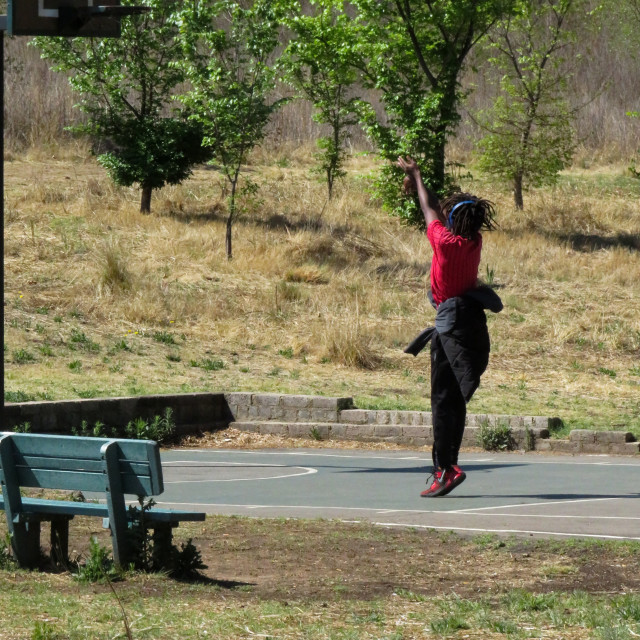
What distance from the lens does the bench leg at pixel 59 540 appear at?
273 inches

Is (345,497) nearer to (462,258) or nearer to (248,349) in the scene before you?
(462,258)

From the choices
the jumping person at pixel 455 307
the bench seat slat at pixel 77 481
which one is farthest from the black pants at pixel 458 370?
the bench seat slat at pixel 77 481

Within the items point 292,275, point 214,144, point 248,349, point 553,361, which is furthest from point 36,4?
point 214,144

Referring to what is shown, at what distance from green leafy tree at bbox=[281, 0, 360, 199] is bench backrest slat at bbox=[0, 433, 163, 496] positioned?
985 inches

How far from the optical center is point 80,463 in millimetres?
6609

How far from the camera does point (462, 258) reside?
8.56m

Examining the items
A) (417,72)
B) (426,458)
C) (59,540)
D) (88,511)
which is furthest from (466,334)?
(417,72)

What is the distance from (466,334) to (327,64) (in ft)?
83.3

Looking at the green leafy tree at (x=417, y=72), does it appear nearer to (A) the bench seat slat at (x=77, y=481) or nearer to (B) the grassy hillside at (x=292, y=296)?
(B) the grassy hillside at (x=292, y=296)

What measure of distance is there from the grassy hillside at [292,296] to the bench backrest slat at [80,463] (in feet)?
31.5

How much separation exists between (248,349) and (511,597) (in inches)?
633

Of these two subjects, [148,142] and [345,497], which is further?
[148,142]

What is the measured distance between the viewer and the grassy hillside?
19094mm

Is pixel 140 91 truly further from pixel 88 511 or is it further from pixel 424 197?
pixel 88 511
